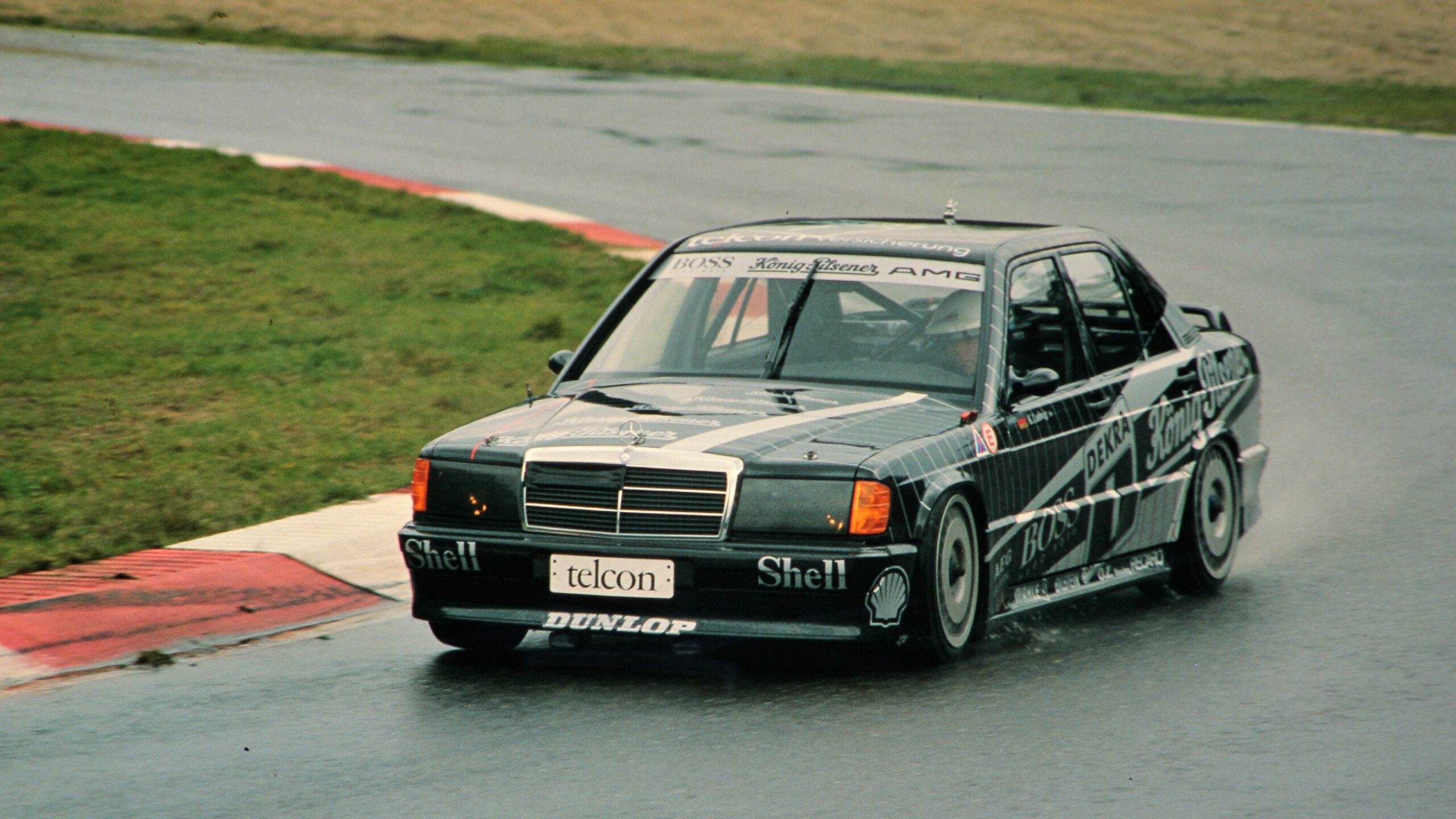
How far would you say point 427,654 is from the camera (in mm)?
7457

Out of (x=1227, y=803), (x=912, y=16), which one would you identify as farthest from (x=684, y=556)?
(x=912, y=16)

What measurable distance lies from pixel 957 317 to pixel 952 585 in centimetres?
114

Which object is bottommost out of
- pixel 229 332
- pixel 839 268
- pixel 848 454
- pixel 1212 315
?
pixel 229 332

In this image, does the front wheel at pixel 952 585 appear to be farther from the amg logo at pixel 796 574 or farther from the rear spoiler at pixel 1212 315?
the rear spoiler at pixel 1212 315

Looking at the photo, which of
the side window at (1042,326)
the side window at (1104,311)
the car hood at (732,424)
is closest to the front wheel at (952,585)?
the car hood at (732,424)

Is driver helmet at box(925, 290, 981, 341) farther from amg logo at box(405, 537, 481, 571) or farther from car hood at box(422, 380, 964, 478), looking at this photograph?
amg logo at box(405, 537, 481, 571)

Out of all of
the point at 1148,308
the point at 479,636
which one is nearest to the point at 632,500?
the point at 479,636

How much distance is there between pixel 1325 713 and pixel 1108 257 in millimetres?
2714

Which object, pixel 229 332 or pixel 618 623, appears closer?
pixel 618 623

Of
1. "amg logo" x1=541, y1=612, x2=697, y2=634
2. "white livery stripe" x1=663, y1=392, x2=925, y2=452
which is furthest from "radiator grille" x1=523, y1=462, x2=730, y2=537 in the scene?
"amg logo" x1=541, y1=612, x2=697, y2=634

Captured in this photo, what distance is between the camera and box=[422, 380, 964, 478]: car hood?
21.9ft

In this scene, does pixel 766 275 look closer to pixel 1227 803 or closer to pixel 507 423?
pixel 507 423

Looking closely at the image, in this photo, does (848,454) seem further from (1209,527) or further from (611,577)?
(1209,527)

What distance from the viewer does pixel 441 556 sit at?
22.7 feet
